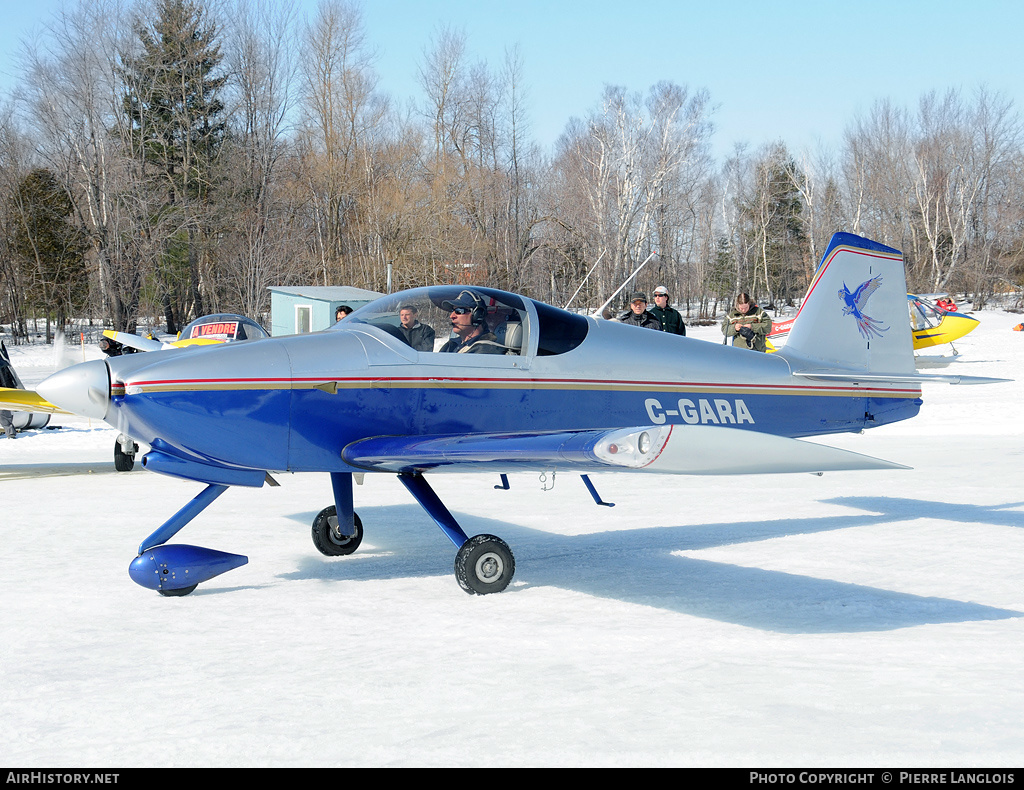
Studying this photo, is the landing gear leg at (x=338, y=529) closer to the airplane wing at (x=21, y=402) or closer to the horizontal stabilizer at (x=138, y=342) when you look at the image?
the airplane wing at (x=21, y=402)

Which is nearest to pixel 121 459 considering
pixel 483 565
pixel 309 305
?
pixel 483 565

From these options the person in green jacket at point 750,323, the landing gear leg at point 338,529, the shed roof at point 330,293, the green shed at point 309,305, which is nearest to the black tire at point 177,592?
the landing gear leg at point 338,529

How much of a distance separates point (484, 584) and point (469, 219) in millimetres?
35315

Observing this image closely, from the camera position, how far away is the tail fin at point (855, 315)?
267 inches

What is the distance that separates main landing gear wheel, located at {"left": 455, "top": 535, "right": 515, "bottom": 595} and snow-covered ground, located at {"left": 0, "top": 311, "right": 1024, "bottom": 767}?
0.37 feet

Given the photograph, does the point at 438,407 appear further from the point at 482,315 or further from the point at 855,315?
the point at 855,315

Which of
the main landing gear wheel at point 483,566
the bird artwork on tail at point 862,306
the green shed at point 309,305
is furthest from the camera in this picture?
the green shed at point 309,305

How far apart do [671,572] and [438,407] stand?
5.90 ft

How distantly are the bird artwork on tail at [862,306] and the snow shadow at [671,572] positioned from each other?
155cm

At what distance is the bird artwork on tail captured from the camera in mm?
6887

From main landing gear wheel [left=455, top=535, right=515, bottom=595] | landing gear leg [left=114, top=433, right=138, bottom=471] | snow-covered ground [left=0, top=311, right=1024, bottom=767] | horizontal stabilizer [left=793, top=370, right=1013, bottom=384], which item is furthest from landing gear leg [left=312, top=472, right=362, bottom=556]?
landing gear leg [left=114, top=433, right=138, bottom=471]

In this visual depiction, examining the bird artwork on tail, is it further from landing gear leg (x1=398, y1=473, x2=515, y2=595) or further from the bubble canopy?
landing gear leg (x1=398, y1=473, x2=515, y2=595)

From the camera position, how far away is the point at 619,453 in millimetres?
3895

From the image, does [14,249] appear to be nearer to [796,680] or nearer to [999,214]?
[796,680]
